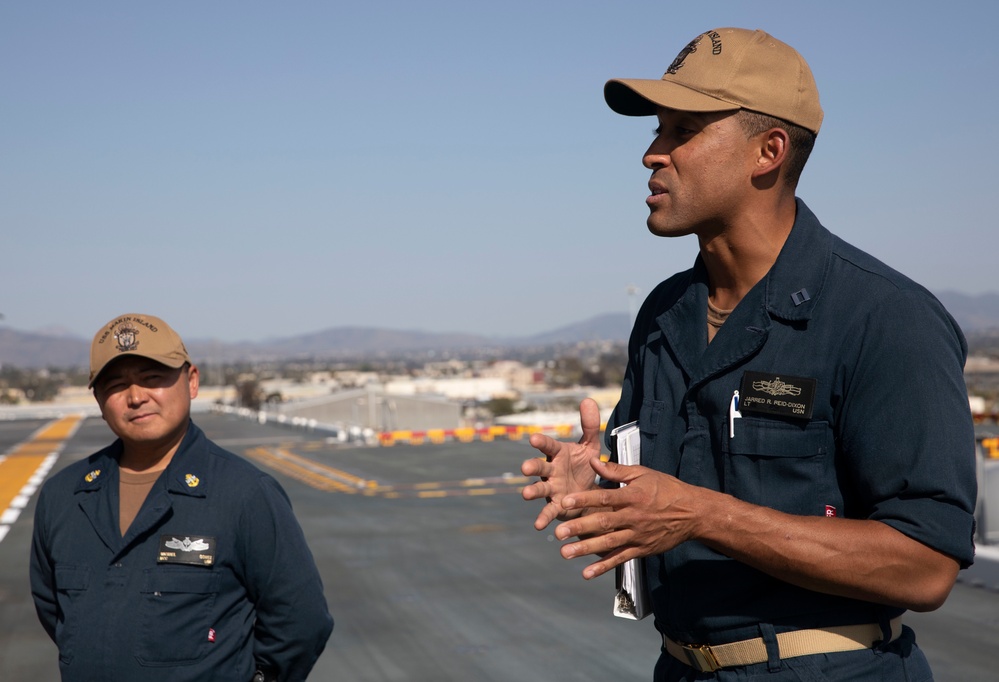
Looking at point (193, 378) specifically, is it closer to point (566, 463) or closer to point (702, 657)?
point (566, 463)

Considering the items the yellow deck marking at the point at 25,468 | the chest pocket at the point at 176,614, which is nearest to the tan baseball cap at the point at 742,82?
the chest pocket at the point at 176,614

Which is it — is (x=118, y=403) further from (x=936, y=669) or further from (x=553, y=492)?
(x=936, y=669)

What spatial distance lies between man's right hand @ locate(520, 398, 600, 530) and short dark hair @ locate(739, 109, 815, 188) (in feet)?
2.20

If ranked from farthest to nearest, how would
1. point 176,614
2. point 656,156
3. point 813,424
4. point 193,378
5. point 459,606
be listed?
point 459,606 → point 193,378 → point 176,614 → point 656,156 → point 813,424

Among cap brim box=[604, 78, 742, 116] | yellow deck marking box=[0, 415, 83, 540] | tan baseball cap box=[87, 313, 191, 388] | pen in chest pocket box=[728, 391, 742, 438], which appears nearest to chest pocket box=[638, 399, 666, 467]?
pen in chest pocket box=[728, 391, 742, 438]

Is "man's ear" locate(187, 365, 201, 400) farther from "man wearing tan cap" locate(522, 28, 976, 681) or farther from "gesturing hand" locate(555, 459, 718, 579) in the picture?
"gesturing hand" locate(555, 459, 718, 579)

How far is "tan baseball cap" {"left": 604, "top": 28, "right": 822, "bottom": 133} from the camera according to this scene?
2252 millimetres

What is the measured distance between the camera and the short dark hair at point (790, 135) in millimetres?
2285

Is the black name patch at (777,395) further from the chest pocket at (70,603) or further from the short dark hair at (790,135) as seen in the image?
the chest pocket at (70,603)

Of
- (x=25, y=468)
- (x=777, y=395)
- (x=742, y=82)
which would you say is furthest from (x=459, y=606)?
(x=25, y=468)

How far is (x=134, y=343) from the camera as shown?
377cm

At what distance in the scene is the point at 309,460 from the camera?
1172 inches

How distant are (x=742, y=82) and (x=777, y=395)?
66 centimetres

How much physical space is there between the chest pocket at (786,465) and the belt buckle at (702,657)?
0.34 meters
